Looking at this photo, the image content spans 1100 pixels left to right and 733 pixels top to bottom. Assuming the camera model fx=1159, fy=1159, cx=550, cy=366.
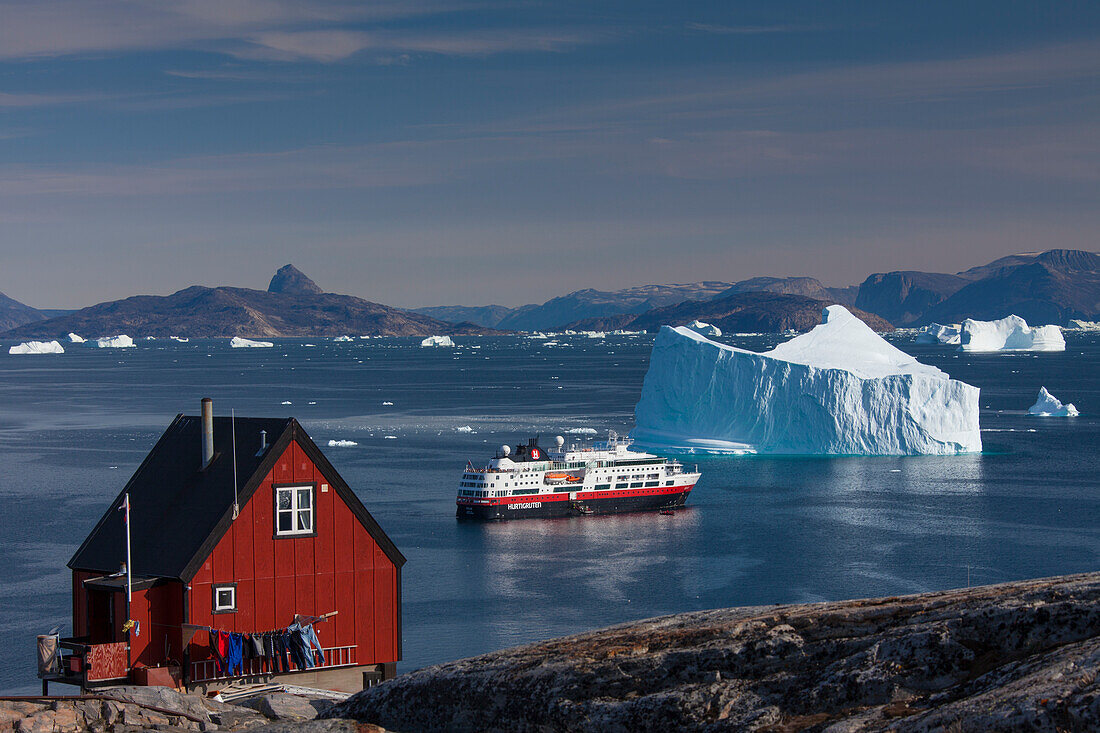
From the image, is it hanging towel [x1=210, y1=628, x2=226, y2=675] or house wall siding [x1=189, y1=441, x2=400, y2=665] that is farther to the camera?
house wall siding [x1=189, y1=441, x2=400, y2=665]

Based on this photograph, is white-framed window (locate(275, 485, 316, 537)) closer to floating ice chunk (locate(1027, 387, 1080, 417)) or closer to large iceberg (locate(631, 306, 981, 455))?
large iceberg (locate(631, 306, 981, 455))

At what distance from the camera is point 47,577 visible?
129 ft

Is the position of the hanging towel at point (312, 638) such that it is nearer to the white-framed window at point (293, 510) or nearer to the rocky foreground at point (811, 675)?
the white-framed window at point (293, 510)

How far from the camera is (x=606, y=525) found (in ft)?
189

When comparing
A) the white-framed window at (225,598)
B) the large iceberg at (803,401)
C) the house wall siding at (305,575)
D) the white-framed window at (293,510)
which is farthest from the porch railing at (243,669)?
the large iceberg at (803,401)

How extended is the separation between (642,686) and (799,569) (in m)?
37.9

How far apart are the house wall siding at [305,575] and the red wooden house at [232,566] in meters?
0.01

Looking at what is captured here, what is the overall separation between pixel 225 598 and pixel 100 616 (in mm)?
1858

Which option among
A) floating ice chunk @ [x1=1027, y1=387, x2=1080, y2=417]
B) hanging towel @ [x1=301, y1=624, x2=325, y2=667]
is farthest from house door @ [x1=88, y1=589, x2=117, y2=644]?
floating ice chunk @ [x1=1027, y1=387, x2=1080, y2=417]

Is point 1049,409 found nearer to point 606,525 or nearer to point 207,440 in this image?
point 606,525

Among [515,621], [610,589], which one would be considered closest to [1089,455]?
[610,589]

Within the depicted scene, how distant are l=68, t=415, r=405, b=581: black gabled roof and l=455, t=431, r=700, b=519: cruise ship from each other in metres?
39.7

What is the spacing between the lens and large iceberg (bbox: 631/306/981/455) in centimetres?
7088

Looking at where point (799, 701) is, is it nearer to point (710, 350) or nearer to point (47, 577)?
point (47, 577)
